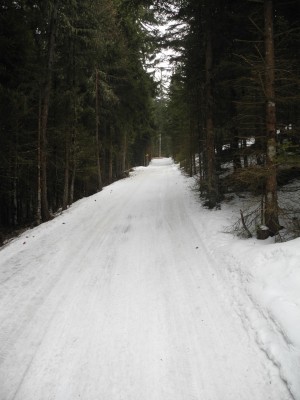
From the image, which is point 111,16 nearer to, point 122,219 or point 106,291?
point 122,219

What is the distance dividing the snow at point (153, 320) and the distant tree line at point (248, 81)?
2052 millimetres

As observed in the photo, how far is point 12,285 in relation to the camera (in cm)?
682

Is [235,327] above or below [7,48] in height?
below

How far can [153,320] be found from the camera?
17.7 ft

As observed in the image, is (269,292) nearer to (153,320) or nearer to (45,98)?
(153,320)

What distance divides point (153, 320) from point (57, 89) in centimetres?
1407

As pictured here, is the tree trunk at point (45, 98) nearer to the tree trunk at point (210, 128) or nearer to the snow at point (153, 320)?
the snow at point (153, 320)

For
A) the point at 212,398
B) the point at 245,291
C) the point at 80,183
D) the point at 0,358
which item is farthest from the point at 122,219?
the point at 80,183

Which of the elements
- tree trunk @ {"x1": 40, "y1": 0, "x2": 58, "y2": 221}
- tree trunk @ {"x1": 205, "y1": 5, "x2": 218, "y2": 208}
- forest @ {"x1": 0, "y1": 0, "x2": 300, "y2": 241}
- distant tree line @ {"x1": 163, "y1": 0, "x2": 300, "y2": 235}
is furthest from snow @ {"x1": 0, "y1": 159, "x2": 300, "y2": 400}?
tree trunk @ {"x1": 40, "y1": 0, "x2": 58, "y2": 221}

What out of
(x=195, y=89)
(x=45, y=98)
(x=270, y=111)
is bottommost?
(x=270, y=111)

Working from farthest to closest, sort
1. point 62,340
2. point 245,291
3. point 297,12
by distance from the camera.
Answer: point 297,12 → point 245,291 → point 62,340

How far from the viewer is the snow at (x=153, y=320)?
4.05m

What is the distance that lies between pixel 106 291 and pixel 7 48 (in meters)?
10.3

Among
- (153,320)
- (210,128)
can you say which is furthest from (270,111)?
(153,320)
